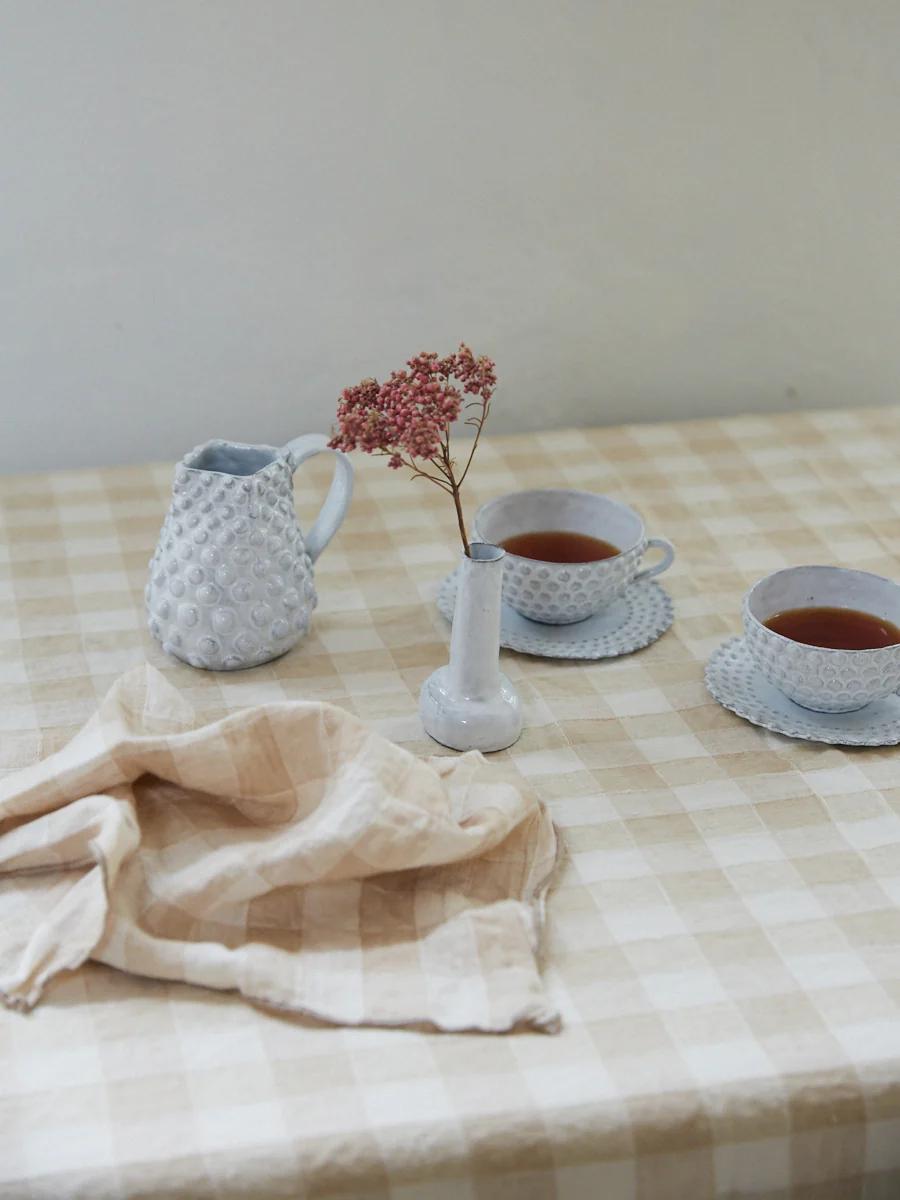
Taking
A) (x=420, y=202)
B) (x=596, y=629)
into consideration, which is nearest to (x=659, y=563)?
(x=596, y=629)

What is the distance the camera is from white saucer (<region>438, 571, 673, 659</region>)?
1168 mm

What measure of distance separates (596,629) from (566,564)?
0.24 ft

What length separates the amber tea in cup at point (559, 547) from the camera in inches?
47.4

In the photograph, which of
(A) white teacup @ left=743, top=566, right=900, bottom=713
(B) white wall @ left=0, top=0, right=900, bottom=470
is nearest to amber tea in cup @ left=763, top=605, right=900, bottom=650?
(A) white teacup @ left=743, top=566, right=900, bottom=713

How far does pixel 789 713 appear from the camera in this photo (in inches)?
43.1

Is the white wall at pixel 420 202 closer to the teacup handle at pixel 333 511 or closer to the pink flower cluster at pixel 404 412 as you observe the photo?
the teacup handle at pixel 333 511

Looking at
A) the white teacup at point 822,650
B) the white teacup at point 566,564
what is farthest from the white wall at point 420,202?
the white teacup at point 822,650

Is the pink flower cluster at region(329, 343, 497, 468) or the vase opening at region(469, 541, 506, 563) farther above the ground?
the pink flower cluster at region(329, 343, 497, 468)

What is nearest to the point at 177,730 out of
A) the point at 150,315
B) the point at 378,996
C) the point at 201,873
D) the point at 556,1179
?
the point at 201,873

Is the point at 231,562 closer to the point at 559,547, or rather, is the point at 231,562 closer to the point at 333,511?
the point at 333,511

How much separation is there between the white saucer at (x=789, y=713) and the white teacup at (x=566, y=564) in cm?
10

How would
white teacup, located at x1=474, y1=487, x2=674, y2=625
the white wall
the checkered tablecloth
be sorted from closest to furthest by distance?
the checkered tablecloth < white teacup, located at x1=474, y1=487, x2=674, y2=625 < the white wall

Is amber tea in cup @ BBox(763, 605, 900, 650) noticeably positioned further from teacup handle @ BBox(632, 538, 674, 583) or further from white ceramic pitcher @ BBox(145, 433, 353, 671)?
white ceramic pitcher @ BBox(145, 433, 353, 671)

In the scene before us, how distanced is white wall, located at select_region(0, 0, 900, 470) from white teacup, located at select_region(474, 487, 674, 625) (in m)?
0.43
